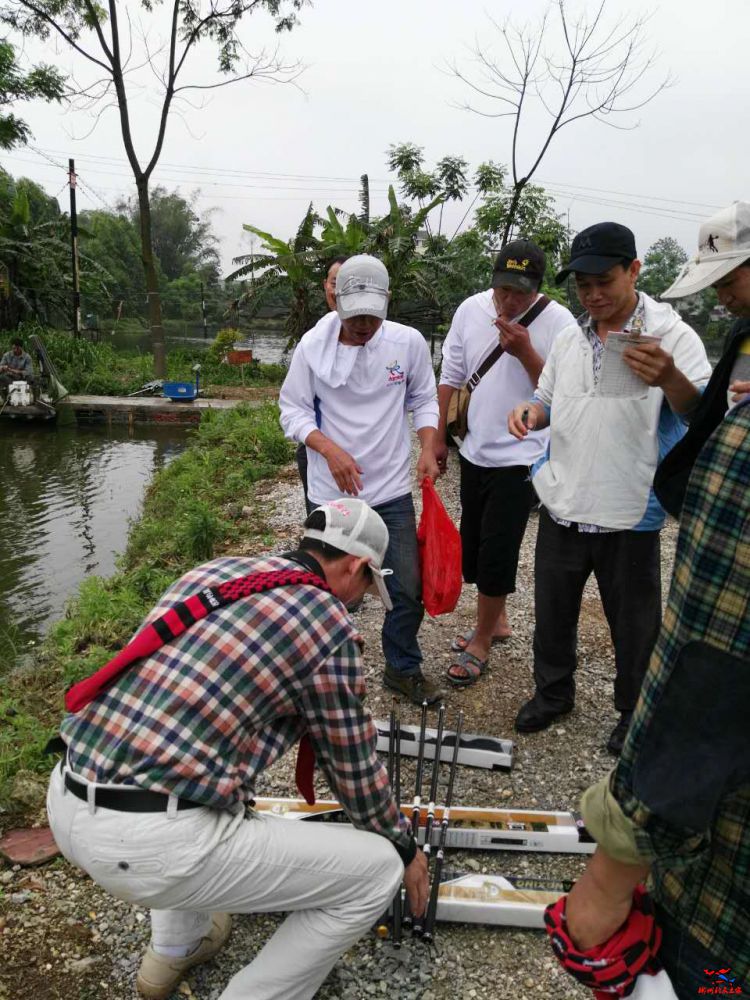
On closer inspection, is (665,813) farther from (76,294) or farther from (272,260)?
(76,294)

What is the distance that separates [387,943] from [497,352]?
261 centimetres

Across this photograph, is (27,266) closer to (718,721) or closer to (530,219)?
(530,219)

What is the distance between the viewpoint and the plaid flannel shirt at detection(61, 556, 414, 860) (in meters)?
1.70

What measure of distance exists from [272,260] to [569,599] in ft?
52.1

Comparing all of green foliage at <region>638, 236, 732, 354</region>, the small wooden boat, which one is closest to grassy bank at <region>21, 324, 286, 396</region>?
the small wooden boat

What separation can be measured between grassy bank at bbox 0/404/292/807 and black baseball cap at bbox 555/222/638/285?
321cm

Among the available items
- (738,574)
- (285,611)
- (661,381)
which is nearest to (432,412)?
(661,381)

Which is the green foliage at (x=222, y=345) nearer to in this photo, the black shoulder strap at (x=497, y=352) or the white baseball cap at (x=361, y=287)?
the black shoulder strap at (x=497, y=352)

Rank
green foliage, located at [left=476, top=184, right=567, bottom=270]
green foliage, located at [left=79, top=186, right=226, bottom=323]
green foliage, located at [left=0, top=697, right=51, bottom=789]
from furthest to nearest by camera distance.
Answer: green foliage, located at [left=79, top=186, right=226, bottom=323] < green foliage, located at [left=476, top=184, right=567, bottom=270] < green foliage, located at [left=0, top=697, right=51, bottom=789]

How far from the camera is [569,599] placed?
3244 millimetres

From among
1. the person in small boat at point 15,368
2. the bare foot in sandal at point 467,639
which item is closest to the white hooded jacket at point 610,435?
the bare foot in sandal at point 467,639

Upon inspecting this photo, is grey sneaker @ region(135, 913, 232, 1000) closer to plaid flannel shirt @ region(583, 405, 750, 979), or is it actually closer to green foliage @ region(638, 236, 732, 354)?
plaid flannel shirt @ region(583, 405, 750, 979)

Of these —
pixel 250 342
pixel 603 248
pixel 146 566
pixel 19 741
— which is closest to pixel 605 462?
pixel 603 248

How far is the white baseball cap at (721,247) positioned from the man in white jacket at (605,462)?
31.4 inches
